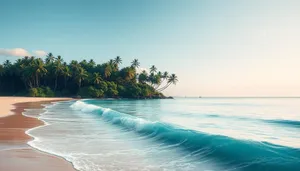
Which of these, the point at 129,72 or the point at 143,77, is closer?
the point at 129,72

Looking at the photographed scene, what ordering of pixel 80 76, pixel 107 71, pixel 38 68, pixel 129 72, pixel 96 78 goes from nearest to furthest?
pixel 38 68 < pixel 80 76 < pixel 96 78 < pixel 107 71 < pixel 129 72

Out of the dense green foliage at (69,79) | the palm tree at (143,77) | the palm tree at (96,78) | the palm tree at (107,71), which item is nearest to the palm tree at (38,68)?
the dense green foliage at (69,79)

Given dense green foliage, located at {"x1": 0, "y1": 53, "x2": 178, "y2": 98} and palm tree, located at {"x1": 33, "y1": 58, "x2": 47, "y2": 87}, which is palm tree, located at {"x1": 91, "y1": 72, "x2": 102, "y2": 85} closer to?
dense green foliage, located at {"x1": 0, "y1": 53, "x2": 178, "y2": 98}

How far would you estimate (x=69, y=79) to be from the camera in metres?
85.4

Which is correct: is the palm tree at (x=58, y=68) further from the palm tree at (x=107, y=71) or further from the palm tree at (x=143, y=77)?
the palm tree at (x=143, y=77)

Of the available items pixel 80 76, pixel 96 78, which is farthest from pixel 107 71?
pixel 80 76

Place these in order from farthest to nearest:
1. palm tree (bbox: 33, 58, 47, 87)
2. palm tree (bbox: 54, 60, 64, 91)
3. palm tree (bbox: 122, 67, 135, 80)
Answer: palm tree (bbox: 122, 67, 135, 80) → palm tree (bbox: 54, 60, 64, 91) → palm tree (bbox: 33, 58, 47, 87)

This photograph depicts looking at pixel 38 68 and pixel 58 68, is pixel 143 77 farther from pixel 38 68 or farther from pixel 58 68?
pixel 38 68

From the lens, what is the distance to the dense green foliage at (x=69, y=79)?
75.9m

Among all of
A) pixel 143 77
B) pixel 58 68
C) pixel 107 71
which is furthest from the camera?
pixel 143 77

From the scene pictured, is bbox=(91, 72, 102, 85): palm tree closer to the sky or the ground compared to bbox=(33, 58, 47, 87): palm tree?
closer to the ground

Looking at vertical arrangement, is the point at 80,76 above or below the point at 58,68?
below

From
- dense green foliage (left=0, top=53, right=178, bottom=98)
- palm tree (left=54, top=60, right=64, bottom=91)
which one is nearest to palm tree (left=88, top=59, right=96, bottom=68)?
dense green foliage (left=0, top=53, right=178, bottom=98)

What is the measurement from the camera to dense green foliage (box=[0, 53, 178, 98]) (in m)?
75.9
